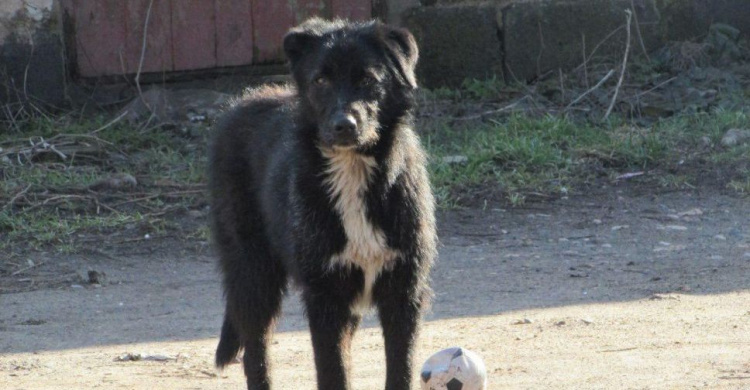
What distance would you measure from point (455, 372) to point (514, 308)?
1701mm

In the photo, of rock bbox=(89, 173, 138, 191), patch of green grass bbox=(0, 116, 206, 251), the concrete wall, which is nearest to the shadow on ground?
patch of green grass bbox=(0, 116, 206, 251)

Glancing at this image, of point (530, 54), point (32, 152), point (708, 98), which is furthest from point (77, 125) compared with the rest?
point (708, 98)

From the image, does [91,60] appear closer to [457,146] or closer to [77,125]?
[77,125]

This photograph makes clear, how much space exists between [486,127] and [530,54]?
3.17ft

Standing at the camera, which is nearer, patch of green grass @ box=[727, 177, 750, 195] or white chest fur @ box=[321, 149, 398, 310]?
white chest fur @ box=[321, 149, 398, 310]

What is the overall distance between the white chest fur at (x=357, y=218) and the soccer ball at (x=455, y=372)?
0.34 metres

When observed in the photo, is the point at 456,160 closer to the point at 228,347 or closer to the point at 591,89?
the point at 591,89

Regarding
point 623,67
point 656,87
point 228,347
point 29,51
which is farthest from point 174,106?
point 228,347

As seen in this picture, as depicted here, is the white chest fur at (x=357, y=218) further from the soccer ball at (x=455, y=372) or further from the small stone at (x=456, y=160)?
the small stone at (x=456, y=160)

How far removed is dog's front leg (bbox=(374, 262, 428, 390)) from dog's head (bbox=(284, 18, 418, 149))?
485 millimetres

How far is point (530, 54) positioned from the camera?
30.3 feet

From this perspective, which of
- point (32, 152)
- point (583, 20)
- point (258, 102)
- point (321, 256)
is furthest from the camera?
point (583, 20)

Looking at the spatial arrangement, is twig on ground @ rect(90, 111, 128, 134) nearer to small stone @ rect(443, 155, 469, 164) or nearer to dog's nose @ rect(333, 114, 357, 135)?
small stone @ rect(443, 155, 469, 164)

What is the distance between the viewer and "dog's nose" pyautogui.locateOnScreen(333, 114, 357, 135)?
3.92m
